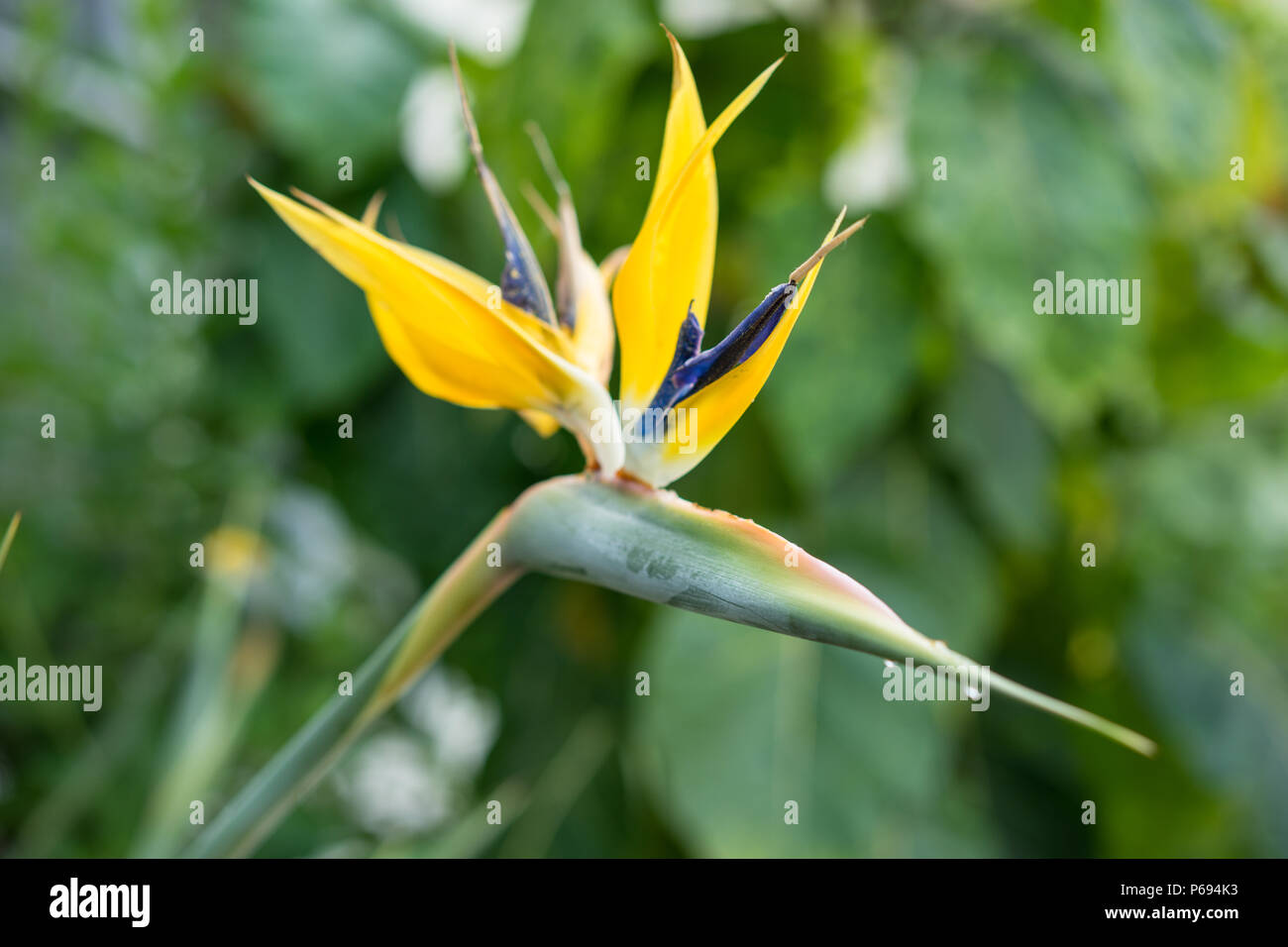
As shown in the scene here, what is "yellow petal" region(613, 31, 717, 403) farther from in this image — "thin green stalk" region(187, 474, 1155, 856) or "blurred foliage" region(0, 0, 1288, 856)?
"blurred foliage" region(0, 0, 1288, 856)

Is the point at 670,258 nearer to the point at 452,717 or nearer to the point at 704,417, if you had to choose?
the point at 704,417

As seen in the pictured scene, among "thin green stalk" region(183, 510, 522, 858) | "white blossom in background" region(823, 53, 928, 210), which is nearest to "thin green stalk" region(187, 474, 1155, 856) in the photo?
"thin green stalk" region(183, 510, 522, 858)

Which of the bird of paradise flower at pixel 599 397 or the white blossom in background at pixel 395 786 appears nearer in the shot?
the bird of paradise flower at pixel 599 397

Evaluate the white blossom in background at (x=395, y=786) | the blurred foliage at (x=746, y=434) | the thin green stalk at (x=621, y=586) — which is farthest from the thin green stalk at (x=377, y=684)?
the white blossom in background at (x=395, y=786)

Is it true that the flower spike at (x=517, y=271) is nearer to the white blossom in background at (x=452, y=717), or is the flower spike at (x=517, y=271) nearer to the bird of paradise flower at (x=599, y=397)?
the bird of paradise flower at (x=599, y=397)

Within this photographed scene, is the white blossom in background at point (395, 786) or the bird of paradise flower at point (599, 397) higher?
the bird of paradise flower at point (599, 397)

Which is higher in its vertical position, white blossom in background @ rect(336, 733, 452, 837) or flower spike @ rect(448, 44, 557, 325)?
flower spike @ rect(448, 44, 557, 325)
